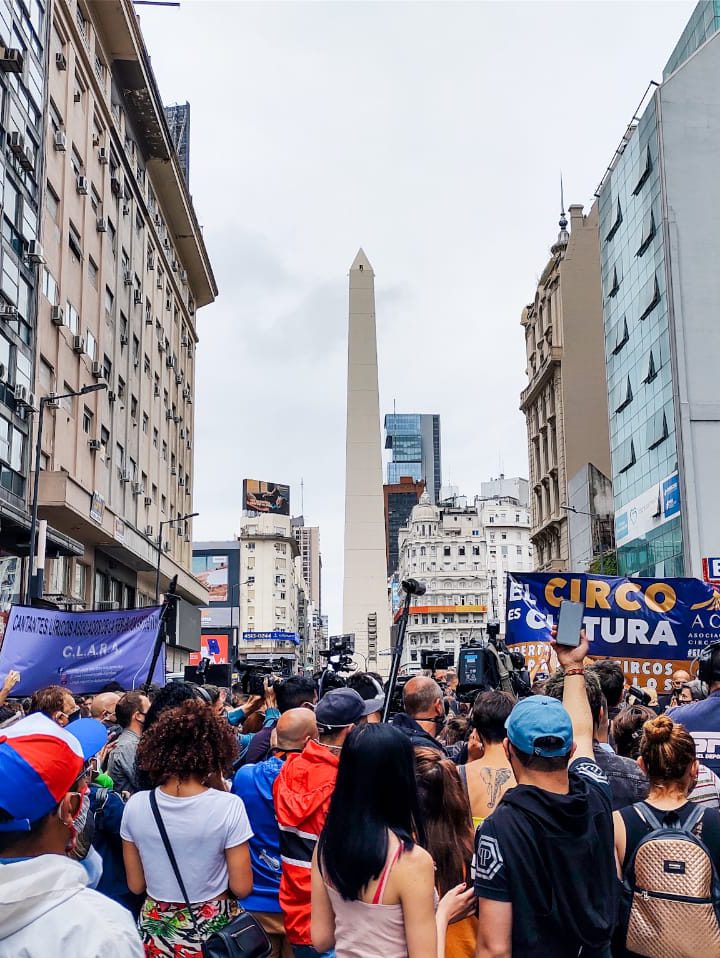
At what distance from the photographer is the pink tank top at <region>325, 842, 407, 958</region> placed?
3123 mm

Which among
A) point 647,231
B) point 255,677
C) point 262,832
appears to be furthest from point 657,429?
point 262,832

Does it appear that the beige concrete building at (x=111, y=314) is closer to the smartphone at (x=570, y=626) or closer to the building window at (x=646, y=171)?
the building window at (x=646, y=171)

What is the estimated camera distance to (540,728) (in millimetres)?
3234

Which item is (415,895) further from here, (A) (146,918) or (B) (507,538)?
(B) (507,538)

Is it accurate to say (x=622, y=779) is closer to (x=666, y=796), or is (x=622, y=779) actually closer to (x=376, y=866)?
(x=666, y=796)

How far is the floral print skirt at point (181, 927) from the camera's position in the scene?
404 cm

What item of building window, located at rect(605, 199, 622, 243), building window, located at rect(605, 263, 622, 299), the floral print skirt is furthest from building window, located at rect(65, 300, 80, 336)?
the floral print skirt

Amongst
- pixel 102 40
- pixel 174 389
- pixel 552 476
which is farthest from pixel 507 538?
pixel 102 40

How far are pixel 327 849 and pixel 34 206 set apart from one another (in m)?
28.5

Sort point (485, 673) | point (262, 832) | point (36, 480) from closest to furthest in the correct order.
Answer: point (262, 832) → point (485, 673) → point (36, 480)

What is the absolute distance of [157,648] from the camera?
29.7 ft

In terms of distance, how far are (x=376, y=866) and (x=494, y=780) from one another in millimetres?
1633

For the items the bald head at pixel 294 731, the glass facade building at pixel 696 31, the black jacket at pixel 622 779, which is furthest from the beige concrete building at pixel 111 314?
the black jacket at pixel 622 779

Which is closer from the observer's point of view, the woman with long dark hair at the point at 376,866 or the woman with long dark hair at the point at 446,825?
the woman with long dark hair at the point at 376,866
